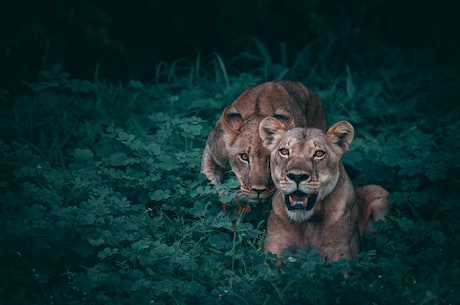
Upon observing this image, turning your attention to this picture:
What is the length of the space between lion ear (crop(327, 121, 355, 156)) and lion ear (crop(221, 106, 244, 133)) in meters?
0.97

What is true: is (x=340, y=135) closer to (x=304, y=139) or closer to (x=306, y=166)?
(x=304, y=139)

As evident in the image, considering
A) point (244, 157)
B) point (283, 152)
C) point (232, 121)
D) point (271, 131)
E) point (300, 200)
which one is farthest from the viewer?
point (232, 121)

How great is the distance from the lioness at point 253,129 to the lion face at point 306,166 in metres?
0.41

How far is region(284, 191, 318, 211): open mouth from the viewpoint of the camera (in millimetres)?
4617

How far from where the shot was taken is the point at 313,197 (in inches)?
183

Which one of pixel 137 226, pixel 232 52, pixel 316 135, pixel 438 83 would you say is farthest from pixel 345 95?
pixel 137 226

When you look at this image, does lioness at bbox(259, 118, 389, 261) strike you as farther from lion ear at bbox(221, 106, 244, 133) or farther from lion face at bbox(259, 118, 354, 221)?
lion ear at bbox(221, 106, 244, 133)

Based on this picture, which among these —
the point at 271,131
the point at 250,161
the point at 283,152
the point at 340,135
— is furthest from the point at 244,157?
the point at 340,135

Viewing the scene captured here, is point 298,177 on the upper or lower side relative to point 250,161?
upper

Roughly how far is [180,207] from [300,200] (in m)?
1.03

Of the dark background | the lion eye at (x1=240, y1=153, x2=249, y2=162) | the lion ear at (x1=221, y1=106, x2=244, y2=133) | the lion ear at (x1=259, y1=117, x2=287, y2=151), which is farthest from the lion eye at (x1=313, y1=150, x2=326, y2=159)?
the dark background

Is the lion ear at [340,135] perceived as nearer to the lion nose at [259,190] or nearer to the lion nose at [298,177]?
the lion nose at [298,177]

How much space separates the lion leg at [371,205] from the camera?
5.16 meters

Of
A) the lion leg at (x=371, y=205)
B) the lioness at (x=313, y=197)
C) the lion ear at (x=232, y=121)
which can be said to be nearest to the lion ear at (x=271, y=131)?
the lioness at (x=313, y=197)
